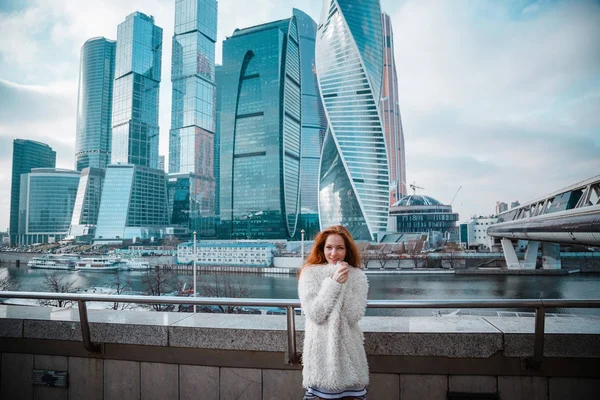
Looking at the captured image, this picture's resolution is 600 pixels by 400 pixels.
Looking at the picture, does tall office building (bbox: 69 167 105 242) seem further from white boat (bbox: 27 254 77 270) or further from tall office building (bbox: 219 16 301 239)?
white boat (bbox: 27 254 77 270)

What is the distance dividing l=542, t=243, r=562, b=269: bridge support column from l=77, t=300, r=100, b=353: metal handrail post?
3362 centimetres

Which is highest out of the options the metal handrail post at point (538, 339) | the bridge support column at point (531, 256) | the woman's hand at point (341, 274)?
the woman's hand at point (341, 274)

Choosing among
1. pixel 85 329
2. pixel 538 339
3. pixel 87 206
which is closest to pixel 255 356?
pixel 85 329

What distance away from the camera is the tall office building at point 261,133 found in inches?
2682

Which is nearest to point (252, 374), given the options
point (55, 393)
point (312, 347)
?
point (312, 347)

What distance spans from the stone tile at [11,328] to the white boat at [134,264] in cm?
3638

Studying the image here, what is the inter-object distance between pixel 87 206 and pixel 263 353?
2861 inches

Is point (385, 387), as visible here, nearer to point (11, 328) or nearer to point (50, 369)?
point (50, 369)

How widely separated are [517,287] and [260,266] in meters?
23.1

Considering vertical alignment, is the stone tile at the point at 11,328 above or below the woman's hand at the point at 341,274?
below

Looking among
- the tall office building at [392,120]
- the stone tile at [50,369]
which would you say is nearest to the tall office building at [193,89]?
the tall office building at [392,120]

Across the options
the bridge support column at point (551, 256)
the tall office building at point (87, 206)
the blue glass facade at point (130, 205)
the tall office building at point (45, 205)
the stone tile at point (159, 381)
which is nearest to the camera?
the stone tile at point (159, 381)

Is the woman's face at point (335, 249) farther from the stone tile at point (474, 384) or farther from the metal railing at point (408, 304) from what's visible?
the stone tile at point (474, 384)

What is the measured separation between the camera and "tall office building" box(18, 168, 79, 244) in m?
56.1
